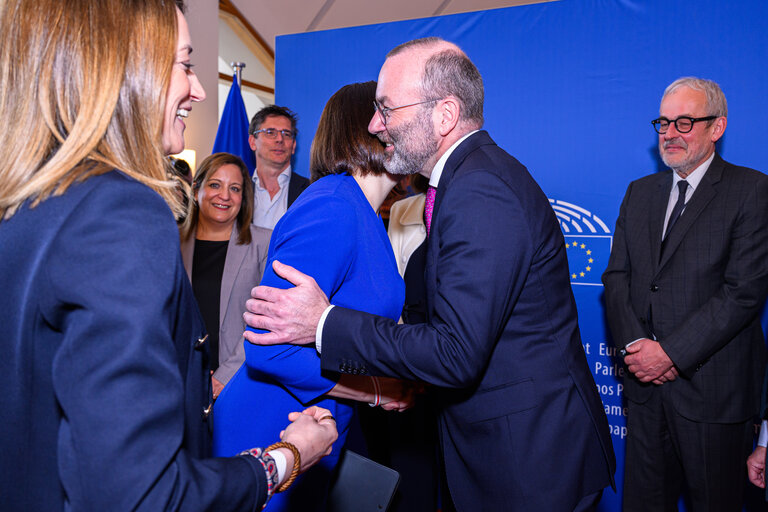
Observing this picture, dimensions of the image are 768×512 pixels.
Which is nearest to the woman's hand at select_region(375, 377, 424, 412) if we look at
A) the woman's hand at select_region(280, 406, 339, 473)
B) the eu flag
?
the woman's hand at select_region(280, 406, 339, 473)

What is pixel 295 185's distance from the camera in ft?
14.0

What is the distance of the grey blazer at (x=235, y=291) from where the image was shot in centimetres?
301

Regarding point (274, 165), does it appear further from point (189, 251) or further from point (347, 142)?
point (347, 142)

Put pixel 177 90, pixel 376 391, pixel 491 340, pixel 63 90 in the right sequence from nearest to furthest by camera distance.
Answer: pixel 63 90 < pixel 177 90 < pixel 491 340 < pixel 376 391

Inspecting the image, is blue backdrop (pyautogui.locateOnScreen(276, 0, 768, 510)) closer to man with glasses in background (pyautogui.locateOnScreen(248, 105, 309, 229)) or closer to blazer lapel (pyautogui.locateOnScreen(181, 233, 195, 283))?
man with glasses in background (pyautogui.locateOnScreen(248, 105, 309, 229))

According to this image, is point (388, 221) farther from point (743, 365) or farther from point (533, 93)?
point (743, 365)

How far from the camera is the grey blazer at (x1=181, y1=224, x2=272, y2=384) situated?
3.01 m

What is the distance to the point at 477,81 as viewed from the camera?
Answer: 1709 millimetres

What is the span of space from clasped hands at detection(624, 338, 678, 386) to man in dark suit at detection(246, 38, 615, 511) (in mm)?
1283

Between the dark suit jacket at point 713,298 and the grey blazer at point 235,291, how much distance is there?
197 cm

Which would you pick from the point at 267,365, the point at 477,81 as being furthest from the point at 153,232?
the point at 477,81

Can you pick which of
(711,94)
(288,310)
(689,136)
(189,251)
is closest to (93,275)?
(288,310)

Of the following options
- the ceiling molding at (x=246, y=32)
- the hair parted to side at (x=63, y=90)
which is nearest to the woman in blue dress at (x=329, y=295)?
the hair parted to side at (x=63, y=90)

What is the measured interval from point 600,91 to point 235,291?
2.48 metres
